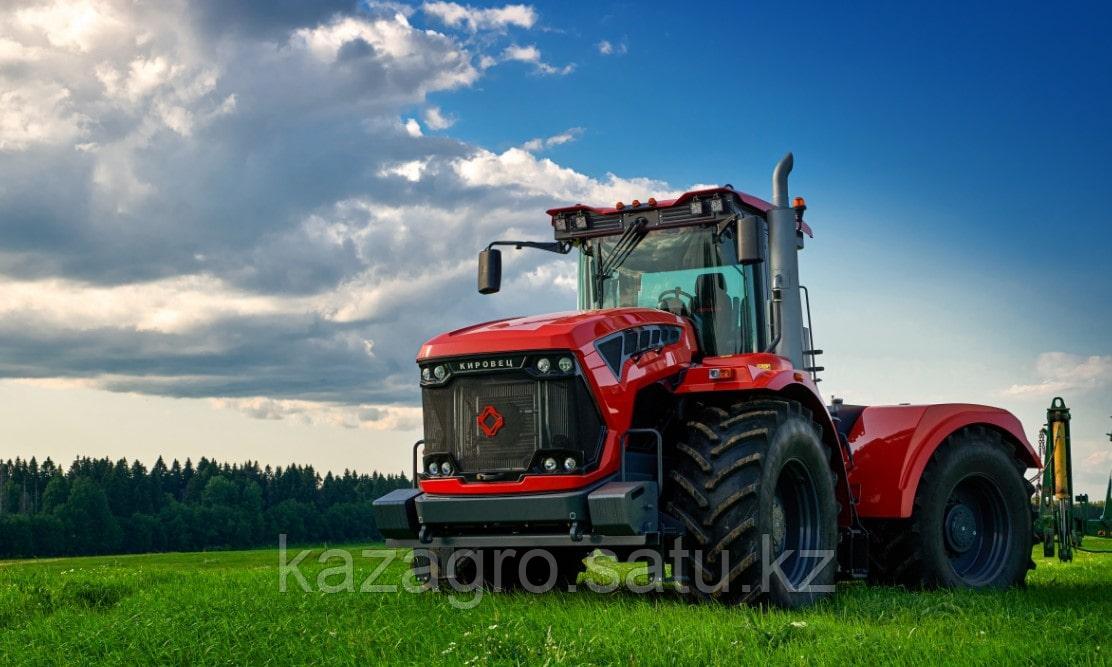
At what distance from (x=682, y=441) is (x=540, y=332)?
1.37m

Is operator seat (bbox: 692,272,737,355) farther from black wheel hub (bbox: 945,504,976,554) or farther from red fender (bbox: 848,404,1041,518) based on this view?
black wheel hub (bbox: 945,504,976,554)

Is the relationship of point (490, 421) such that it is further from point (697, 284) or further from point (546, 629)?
point (697, 284)

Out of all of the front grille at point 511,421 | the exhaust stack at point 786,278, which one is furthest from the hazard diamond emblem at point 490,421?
the exhaust stack at point 786,278

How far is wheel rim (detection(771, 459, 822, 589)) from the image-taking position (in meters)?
8.88

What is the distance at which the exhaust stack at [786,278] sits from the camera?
32.4 ft

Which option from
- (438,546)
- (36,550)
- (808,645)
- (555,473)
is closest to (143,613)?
(438,546)

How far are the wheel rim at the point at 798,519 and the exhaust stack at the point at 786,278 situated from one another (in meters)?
1.27

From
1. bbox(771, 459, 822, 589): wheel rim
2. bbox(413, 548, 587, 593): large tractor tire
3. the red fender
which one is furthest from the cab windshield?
bbox(413, 548, 587, 593): large tractor tire

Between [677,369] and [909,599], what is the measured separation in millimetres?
2608

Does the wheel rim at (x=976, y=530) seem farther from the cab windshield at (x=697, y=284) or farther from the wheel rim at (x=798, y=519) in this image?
the cab windshield at (x=697, y=284)

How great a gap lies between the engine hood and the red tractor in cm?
2

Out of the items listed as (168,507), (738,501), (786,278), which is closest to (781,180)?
(786,278)

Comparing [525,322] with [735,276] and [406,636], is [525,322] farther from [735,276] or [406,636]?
[406,636]

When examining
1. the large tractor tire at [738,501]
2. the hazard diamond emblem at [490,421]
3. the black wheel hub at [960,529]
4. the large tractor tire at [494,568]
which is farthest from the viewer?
the black wheel hub at [960,529]
